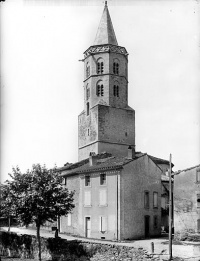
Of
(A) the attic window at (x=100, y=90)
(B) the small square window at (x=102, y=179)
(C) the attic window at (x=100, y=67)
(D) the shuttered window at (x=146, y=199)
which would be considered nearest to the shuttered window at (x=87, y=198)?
(B) the small square window at (x=102, y=179)

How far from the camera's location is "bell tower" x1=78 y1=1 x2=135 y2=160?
192 ft

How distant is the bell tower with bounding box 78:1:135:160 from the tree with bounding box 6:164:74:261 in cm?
2376

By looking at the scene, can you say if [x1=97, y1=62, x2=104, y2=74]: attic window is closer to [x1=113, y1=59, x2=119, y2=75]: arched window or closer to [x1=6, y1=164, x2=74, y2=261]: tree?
[x1=113, y1=59, x2=119, y2=75]: arched window

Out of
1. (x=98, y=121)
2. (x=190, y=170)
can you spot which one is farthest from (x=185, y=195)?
(x=98, y=121)

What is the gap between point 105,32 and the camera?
6494 centimetres

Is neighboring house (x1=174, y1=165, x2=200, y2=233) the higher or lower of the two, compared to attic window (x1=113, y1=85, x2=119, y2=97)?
lower

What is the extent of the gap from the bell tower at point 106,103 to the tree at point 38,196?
23.8m

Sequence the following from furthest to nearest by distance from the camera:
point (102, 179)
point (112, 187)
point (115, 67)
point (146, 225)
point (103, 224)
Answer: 1. point (115, 67)
2. point (146, 225)
3. point (102, 179)
4. point (103, 224)
5. point (112, 187)

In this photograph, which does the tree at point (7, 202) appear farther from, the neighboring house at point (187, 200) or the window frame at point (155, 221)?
the window frame at point (155, 221)

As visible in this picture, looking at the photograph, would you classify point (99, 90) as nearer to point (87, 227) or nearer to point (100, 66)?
point (100, 66)

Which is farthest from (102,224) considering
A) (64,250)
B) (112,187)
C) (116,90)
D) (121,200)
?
(116,90)

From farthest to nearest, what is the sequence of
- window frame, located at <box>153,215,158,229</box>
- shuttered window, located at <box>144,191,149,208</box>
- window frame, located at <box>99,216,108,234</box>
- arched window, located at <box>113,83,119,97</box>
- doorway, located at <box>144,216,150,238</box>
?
1. arched window, located at <box>113,83,119,97</box>
2. window frame, located at <box>153,215,158,229</box>
3. shuttered window, located at <box>144,191,149,208</box>
4. doorway, located at <box>144,216,150,238</box>
5. window frame, located at <box>99,216,108,234</box>

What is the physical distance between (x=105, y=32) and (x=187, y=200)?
3885cm

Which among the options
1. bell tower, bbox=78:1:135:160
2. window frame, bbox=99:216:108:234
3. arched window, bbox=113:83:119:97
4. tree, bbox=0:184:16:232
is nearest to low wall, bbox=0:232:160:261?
tree, bbox=0:184:16:232
